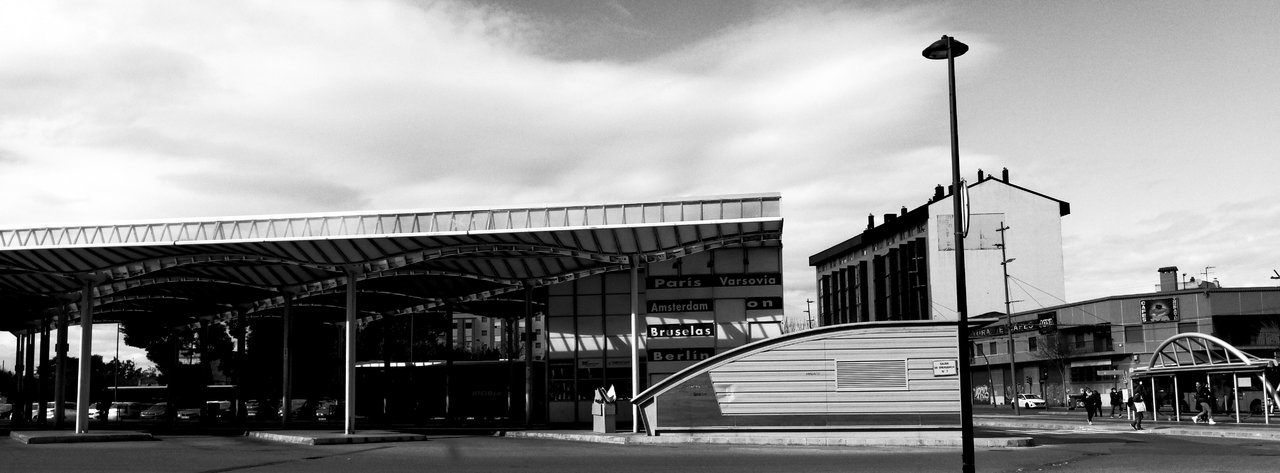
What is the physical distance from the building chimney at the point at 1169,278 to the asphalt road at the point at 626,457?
187 ft

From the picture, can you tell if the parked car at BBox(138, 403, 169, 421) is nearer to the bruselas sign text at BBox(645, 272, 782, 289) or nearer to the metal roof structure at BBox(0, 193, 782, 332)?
the metal roof structure at BBox(0, 193, 782, 332)

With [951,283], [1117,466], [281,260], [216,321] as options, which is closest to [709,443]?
[1117,466]

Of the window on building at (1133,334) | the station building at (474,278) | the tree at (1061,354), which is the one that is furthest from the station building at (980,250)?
the station building at (474,278)

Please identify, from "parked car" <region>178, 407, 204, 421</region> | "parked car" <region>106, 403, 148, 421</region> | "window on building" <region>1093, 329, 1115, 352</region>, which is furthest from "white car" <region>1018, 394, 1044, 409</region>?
"parked car" <region>106, 403, 148, 421</region>

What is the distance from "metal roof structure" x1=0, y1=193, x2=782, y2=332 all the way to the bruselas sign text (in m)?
1.41

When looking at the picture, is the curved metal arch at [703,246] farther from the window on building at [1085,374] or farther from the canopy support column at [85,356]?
the window on building at [1085,374]

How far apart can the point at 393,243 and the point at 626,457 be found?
13.3m

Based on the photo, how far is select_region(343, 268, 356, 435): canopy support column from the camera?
3300 centimetres

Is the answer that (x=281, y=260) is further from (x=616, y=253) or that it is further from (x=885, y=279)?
(x=885, y=279)

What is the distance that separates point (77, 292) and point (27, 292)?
214 centimetres

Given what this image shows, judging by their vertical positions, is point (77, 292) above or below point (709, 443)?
above

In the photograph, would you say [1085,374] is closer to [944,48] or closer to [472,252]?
[472,252]

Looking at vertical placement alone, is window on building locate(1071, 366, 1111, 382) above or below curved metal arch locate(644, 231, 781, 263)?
below

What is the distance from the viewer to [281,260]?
33.9m
